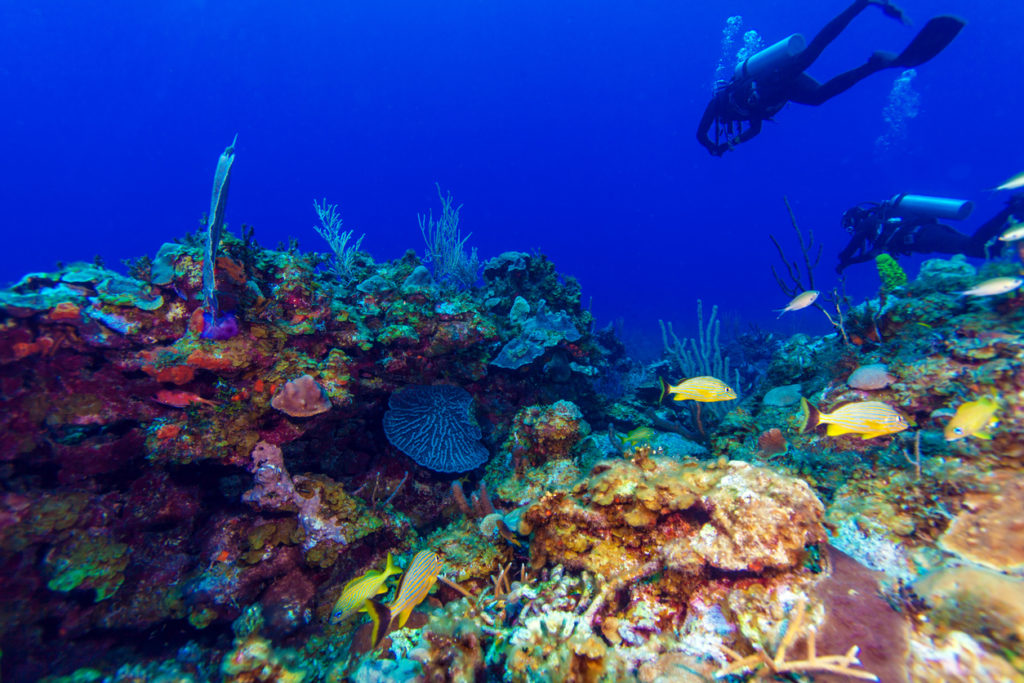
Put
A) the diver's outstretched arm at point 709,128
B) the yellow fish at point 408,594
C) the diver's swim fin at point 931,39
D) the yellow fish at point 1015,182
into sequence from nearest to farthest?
1. the yellow fish at point 408,594
2. the yellow fish at point 1015,182
3. the diver's swim fin at point 931,39
4. the diver's outstretched arm at point 709,128

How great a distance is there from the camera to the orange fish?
321 centimetres

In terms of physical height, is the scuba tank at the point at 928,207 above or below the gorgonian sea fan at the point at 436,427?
above

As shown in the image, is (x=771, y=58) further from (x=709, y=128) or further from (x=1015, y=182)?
(x=1015, y=182)

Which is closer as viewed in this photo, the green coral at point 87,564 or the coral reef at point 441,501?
the coral reef at point 441,501

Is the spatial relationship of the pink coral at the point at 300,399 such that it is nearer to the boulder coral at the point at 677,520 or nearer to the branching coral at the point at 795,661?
the boulder coral at the point at 677,520

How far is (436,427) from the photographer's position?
4684mm

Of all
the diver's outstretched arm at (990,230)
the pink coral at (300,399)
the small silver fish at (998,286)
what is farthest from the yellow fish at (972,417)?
the diver's outstretched arm at (990,230)

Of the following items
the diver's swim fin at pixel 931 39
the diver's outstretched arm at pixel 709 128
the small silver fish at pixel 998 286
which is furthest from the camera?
the diver's outstretched arm at pixel 709 128

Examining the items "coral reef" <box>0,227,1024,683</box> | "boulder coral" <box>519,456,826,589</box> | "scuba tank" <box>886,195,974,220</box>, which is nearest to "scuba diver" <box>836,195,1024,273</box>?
"scuba tank" <box>886,195,974,220</box>

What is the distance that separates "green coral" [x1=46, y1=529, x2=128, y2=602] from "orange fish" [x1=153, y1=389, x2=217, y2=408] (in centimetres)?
101

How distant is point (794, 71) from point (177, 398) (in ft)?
41.3

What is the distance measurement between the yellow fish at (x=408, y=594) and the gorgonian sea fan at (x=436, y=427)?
1856 mm

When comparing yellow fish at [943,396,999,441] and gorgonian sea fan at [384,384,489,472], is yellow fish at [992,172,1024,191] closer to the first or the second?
yellow fish at [943,396,999,441]

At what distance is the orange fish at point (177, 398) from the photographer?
3207 mm
